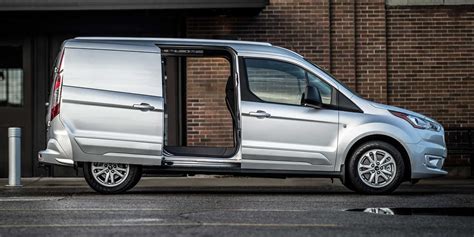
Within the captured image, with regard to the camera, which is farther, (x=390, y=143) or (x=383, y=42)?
(x=383, y=42)

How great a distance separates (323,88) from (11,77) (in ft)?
23.1

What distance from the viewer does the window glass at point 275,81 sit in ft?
39.3

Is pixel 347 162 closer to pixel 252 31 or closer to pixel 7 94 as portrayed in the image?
pixel 252 31

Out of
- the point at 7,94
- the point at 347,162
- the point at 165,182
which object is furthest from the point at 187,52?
the point at 7,94

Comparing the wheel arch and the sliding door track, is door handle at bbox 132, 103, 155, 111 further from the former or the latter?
the wheel arch

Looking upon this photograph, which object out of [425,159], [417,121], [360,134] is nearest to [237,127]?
[360,134]

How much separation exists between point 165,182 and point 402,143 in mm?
4624

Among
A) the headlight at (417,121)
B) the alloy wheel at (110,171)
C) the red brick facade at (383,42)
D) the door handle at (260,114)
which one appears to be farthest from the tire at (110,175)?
the red brick facade at (383,42)

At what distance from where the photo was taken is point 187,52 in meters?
12.2

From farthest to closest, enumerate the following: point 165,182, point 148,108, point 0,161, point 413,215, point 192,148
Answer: point 0,161
point 165,182
point 192,148
point 148,108
point 413,215

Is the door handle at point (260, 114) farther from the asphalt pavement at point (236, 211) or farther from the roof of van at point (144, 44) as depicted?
the asphalt pavement at point (236, 211)

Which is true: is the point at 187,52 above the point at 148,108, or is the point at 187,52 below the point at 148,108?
above

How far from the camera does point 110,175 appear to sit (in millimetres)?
11867

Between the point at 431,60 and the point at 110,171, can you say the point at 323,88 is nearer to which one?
the point at 110,171
